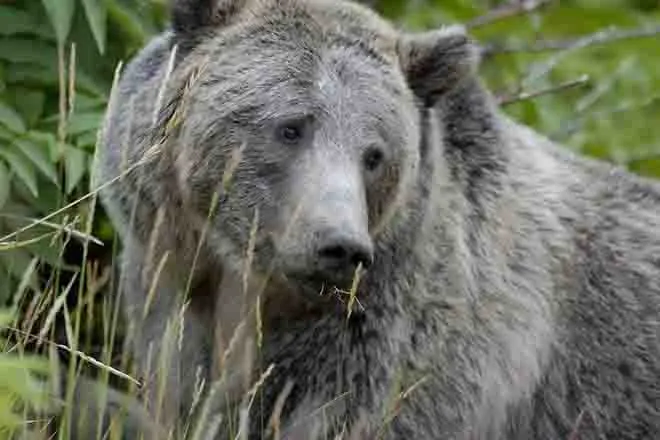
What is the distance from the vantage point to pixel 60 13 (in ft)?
18.8

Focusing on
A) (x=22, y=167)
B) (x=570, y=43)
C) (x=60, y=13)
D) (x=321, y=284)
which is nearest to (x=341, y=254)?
(x=321, y=284)

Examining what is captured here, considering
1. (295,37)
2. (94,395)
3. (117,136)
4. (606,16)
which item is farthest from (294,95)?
(606,16)

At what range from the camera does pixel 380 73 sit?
5059 millimetres

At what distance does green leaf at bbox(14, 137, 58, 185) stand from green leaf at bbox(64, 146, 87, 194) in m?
0.06

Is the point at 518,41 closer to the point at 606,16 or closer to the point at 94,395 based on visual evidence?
→ the point at 606,16

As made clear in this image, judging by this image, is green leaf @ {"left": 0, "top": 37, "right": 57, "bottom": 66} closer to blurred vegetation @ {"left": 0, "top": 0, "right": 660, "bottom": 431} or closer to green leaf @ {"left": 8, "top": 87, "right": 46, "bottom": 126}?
blurred vegetation @ {"left": 0, "top": 0, "right": 660, "bottom": 431}

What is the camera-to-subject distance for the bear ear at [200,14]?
511cm

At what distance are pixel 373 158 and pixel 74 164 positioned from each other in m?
1.28

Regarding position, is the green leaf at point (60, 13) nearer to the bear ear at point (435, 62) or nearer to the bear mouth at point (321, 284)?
the bear ear at point (435, 62)

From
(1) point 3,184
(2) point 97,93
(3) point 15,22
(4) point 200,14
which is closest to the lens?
(4) point 200,14

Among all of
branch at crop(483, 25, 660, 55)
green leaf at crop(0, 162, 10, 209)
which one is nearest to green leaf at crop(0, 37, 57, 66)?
green leaf at crop(0, 162, 10, 209)

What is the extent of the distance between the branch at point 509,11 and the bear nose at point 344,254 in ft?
11.8

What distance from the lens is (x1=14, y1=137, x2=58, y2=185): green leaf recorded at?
5.70 metres

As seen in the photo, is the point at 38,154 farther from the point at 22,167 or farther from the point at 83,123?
the point at 83,123
